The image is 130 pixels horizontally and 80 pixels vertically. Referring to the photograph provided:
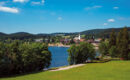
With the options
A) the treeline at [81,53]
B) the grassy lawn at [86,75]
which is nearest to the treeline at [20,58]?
the grassy lawn at [86,75]

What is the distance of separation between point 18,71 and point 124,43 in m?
33.0

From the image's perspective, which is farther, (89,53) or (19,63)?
(89,53)

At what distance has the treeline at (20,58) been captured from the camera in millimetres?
26453

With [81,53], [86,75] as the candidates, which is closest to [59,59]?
[81,53]

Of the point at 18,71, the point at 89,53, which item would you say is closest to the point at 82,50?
the point at 89,53

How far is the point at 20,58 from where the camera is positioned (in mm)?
28531

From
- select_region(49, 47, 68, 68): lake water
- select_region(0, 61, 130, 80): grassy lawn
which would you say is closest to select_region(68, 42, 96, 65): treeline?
select_region(49, 47, 68, 68): lake water

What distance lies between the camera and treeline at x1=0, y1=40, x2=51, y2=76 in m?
26.5

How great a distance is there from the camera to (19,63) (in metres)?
28.2

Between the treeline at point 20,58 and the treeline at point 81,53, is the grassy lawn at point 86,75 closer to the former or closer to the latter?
the treeline at point 20,58

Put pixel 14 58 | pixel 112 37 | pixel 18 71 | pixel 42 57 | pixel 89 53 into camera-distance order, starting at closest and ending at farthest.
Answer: pixel 14 58, pixel 18 71, pixel 42 57, pixel 89 53, pixel 112 37

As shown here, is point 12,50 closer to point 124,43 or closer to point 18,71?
point 18,71

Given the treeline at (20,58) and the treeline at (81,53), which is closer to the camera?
the treeline at (20,58)

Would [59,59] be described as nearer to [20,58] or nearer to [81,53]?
[81,53]
